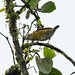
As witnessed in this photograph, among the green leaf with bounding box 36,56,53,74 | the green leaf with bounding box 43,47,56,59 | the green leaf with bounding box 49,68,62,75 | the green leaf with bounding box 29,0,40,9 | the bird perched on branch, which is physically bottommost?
the green leaf with bounding box 49,68,62,75

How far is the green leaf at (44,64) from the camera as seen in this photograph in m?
0.72

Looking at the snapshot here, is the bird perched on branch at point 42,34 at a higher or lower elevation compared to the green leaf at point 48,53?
higher

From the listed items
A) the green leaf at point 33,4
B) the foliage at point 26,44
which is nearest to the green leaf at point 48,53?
the foliage at point 26,44

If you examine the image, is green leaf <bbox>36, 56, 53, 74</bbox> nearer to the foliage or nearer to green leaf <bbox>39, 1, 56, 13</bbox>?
the foliage

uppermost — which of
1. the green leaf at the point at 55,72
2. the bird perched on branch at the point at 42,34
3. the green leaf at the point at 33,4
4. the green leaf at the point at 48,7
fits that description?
the green leaf at the point at 33,4

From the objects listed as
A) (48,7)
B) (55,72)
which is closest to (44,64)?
(55,72)

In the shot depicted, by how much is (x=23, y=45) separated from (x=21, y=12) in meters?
0.13

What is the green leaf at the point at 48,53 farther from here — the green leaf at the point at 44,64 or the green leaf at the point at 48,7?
the green leaf at the point at 48,7

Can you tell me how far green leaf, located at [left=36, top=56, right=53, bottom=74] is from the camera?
2.35 feet

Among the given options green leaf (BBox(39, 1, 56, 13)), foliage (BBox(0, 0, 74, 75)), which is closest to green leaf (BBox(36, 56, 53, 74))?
foliage (BBox(0, 0, 74, 75))

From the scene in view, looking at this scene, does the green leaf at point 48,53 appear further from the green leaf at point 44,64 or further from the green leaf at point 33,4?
the green leaf at point 33,4

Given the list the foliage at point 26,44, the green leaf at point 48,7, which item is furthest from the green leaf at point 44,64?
the green leaf at point 48,7

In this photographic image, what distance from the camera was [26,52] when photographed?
76 centimetres

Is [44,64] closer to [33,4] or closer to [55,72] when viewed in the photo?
[55,72]
